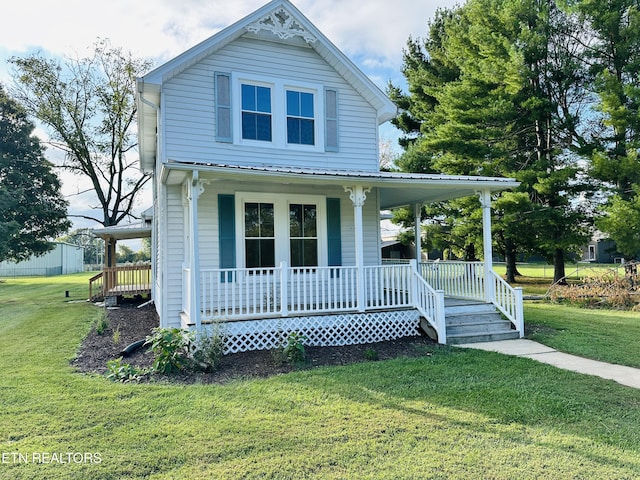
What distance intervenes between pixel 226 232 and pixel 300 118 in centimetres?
318

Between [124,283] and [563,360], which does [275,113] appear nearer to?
[563,360]

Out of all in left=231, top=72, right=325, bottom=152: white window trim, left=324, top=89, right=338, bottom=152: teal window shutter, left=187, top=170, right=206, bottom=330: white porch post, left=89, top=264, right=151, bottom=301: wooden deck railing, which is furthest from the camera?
left=89, top=264, right=151, bottom=301: wooden deck railing

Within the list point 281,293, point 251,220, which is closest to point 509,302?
point 281,293

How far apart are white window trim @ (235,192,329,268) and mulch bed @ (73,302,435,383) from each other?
2298 millimetres

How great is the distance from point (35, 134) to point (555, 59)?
28707 millimetres

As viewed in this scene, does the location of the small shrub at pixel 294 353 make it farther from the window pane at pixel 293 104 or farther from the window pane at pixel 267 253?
the window pane at pixel 293 104

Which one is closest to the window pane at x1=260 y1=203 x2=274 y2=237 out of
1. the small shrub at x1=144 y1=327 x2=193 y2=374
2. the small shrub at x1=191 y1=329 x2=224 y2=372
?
the small shrub at x1=191 y1=329 x2=224 y2=372

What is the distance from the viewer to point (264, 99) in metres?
9.41

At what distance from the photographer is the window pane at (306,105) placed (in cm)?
973

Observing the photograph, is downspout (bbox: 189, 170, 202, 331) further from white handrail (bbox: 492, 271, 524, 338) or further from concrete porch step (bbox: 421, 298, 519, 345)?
white handrail (bbox: 492, 271, 524, 338)

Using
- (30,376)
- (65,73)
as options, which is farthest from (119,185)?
(30,376)

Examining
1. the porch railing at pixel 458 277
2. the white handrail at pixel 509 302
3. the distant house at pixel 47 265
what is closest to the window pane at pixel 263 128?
the porch railing at pixel 458 277

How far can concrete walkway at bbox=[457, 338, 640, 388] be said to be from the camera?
593 cm

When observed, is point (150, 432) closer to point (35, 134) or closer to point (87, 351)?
point (87, 351)
